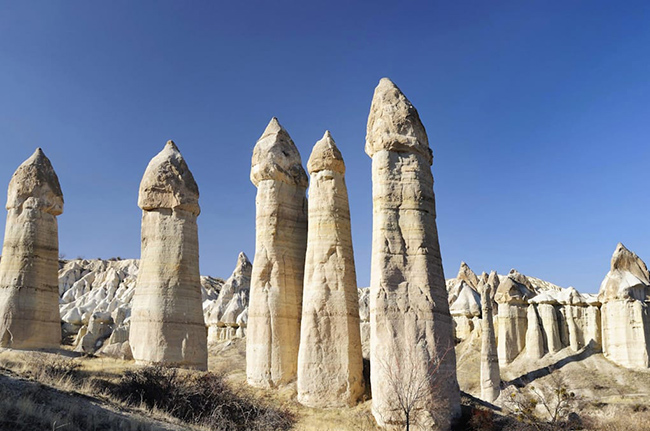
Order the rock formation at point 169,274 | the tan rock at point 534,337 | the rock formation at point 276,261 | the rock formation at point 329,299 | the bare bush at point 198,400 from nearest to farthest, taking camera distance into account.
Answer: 1. the bare bush at point 198,400
2. the rock formation at point 329,299
3. the rock formation at point 276,261
4. the rock formation at point 169,274
5. the tan rock at point 534,337

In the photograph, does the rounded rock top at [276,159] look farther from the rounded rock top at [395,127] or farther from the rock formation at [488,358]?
the rock formation at [488,358]

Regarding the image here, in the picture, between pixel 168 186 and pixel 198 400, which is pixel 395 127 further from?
pixel 198 400

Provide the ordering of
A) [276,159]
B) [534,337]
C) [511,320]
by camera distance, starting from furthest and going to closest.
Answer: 1. [511,320]
2. [534,337]
3. [276,159]

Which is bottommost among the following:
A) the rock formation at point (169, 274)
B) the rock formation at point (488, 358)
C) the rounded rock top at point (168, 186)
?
the rock formation at point (488, 358)

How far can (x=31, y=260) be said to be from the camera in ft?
64.3

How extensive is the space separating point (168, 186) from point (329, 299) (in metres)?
7.29

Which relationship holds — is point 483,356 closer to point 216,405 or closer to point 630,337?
point 630,337

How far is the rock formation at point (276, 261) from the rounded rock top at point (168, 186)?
230 cm

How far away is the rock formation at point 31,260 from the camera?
18.8 metres

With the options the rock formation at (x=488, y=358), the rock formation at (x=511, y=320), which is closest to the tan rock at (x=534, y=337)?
the rock formation at (x=511, y=320)

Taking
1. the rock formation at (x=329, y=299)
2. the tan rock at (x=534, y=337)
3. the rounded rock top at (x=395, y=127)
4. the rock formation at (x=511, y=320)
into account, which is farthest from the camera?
A: the rock formation at (x=511, y=320)

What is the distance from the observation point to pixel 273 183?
61.2ft

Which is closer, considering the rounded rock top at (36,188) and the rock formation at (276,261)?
the rock formation at (276,261)

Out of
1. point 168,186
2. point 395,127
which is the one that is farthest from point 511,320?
point 168,186
